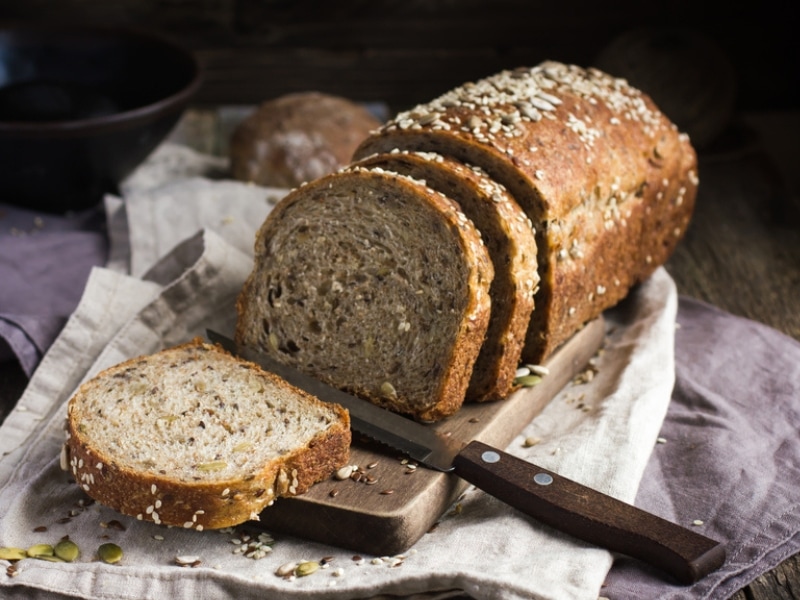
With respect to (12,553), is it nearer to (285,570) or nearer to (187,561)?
(187,561)

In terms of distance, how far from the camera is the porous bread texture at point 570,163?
9.95ft

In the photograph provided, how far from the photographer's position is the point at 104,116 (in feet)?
13.9

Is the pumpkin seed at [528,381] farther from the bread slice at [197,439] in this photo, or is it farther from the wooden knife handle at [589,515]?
the bread slice at [197,439]

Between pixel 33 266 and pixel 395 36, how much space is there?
277 cm

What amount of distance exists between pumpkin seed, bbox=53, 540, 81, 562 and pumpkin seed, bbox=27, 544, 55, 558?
1cm

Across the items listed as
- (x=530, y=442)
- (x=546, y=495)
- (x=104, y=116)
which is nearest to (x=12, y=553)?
(x=546, y=495)

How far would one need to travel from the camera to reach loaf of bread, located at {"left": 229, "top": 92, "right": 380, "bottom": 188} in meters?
4.43

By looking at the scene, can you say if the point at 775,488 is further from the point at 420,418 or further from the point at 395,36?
the point at 395,36

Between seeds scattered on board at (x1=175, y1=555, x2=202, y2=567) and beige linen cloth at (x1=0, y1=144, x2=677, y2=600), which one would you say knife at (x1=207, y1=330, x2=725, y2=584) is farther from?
seeds scattered on board at (x1=175, y1=555, x2=202, y2=567)

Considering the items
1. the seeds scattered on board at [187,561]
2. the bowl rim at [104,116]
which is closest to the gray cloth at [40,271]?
the bowl rim at [104,116]

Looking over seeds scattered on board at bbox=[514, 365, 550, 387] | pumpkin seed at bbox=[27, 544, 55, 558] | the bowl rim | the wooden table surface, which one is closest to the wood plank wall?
the wooden table surface

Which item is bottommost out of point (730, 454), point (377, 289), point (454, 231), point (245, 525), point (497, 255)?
point (245, 525)

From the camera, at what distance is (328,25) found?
18.7 ft

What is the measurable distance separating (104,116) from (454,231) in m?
2.12
